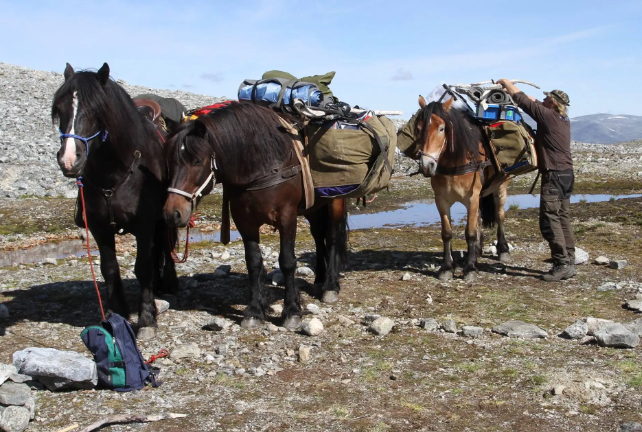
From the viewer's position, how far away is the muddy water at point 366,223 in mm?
12938

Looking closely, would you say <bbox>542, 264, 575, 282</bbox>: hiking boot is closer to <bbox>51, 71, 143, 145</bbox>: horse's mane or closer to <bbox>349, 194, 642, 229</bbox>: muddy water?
<bbox>51, 71, 143, 145</bbox>: horse's mane

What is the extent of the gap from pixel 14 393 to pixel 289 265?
3.21m

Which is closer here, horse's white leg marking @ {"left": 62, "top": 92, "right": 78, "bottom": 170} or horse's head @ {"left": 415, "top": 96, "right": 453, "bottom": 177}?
horse's white leg marking @ {"left": 62, "top": 92, "right": 78, "bottom": 170}

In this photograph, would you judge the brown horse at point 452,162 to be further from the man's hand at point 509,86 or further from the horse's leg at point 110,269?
the horse's leg at point 110,269

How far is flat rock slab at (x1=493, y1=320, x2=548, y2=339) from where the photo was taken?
652 cm

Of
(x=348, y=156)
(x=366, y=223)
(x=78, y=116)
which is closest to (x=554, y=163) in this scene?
(x=348, y=156)

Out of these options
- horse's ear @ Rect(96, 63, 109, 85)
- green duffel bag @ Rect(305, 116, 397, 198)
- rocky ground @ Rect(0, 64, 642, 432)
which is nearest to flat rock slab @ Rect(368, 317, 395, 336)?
rocky ground @ Rect(0, 64, 642, 432)

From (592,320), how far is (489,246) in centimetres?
508

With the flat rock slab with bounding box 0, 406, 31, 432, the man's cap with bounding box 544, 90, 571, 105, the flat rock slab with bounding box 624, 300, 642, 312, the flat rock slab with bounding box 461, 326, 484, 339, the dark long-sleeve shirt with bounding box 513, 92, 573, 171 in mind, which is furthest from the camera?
the man's cap with bounding box 544, 90, 571, 105

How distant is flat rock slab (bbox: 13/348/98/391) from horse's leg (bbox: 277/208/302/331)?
2.42 m

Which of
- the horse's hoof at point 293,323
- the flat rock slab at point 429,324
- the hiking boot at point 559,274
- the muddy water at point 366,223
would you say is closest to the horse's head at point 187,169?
the horse's hoof at point 293,323

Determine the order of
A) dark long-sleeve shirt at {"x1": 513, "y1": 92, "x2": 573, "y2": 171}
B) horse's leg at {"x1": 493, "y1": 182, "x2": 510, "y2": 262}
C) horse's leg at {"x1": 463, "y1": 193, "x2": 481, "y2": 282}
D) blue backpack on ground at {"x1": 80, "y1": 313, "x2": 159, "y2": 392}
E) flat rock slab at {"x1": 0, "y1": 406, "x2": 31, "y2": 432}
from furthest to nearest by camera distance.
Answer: horse's leg at {"x1": 493, "y1": 182, "x2": 510, "y2": 262}, horse's leg at {"x1": 463, "y1": 193, "x2": 481, "y2": 282}, dark long-sleeve shirt at {"x1": 513, "y1": 92, "x2": 573, "y2": 171}, blue backpack on ground at {"x1": 80, "y1": 313, "x2": 159, "y2": 392}, flat rock slab at {"x1": 0, "y1": 406, "x2": 31, "y2": 432}

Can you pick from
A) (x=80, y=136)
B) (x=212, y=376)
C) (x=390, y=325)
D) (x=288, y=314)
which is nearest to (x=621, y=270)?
(x=390, y=325)

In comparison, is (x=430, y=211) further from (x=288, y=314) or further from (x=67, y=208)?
(x=288, y=314)
